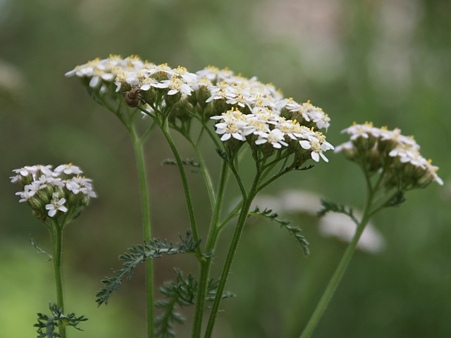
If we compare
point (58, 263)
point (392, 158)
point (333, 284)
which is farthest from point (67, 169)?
point (392, 158)

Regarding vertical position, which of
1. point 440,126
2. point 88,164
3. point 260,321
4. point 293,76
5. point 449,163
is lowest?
point 260,321

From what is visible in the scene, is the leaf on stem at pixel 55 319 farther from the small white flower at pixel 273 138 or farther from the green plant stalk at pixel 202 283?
the small white flower at pixel 273 138

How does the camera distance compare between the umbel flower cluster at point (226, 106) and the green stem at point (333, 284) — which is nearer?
the umbel flower cluster at point (226, 106)

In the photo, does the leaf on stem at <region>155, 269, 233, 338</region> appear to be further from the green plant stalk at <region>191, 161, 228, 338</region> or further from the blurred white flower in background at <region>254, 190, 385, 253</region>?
the blurred white flower in background at <region>254, 190, 385, 253</region>

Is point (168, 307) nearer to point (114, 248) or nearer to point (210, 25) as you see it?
point (114, 248)

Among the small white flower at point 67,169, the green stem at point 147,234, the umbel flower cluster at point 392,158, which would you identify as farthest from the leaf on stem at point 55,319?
the umbel flower cluster at point 392,158

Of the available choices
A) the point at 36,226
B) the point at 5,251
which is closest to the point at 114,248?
the point at 36,226

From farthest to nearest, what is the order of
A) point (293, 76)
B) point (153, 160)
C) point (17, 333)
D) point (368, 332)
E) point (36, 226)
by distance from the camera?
point (153, 160) → point (293, 76) → point (36, 226) → point (368, 332) → point (17, 333)
